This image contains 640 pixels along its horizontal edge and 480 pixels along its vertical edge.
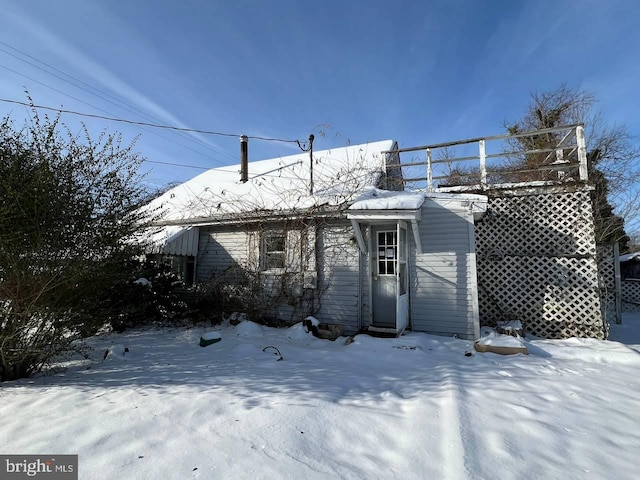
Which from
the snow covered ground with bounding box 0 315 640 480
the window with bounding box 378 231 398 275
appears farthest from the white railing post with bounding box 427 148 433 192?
the snow covered ground with bounding box 0 315 640 480

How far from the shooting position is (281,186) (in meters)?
10.3

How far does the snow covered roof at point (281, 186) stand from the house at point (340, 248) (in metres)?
0.06

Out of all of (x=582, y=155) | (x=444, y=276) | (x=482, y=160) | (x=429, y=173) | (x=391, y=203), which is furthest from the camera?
(x=429, y=173)

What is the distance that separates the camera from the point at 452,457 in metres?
2.56

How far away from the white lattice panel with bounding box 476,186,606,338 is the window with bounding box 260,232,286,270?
5.29m

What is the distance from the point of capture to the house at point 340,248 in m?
7.12

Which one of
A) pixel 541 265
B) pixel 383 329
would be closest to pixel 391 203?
pixel 383 329

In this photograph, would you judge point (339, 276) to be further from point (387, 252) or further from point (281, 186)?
point (281, 186)

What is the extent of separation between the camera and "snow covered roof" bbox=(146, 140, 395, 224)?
900 centimetres

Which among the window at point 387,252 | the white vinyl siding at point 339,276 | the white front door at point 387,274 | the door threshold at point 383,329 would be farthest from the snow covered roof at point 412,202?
the door threshold at point 383,329

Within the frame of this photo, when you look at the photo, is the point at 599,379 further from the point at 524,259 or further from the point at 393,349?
the point at 524,259

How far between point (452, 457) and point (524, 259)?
21.7 ft

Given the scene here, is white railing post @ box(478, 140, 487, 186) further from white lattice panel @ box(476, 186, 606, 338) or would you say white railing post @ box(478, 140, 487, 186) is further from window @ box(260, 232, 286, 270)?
window @ box(260, 232, 286, 270)

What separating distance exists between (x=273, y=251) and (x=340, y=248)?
202cm
